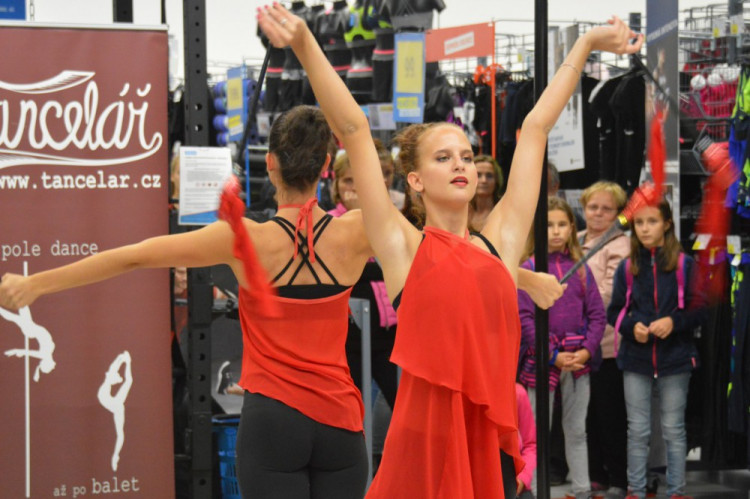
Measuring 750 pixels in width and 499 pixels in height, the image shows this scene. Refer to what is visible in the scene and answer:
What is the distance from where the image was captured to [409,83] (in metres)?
5.39

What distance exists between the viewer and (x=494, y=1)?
23.9 feet

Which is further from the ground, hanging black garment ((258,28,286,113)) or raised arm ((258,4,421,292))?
hanging black garment ((258,28,286,113))

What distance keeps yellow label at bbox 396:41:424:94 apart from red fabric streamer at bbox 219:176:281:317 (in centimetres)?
341

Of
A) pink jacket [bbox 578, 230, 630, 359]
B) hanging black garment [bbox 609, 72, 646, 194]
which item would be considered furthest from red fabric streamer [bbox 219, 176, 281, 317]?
hanging black garment [bbox 609, 72, 646, 194]

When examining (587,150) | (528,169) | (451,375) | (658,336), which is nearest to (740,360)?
(658,336)

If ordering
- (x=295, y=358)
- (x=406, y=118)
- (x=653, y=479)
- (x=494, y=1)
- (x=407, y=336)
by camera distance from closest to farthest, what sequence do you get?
(x=407, y=336), (x=295, y=358), (x=653, y=479), (x=406, y=118), (x=494, y=1)

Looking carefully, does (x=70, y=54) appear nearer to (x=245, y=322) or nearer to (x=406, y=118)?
(x=245, y=322)

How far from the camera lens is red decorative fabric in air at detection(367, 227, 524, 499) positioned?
199cm

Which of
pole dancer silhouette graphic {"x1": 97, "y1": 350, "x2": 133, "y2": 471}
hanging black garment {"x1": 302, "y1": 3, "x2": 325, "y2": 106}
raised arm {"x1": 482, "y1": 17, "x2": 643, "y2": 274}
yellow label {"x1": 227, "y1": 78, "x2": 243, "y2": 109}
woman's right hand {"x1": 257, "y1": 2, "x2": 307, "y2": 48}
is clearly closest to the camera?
woman's right hand {"x1": 257, "y1": 2, "x2": 307, "y2": 48}

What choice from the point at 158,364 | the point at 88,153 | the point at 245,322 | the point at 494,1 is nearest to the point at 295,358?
the point at 245,322

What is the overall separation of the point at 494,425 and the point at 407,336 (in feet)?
0.84

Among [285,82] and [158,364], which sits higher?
[285,82]

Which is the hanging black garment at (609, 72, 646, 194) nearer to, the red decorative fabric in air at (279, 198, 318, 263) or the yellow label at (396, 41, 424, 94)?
the yellow label at (396, 41, 424, 94)

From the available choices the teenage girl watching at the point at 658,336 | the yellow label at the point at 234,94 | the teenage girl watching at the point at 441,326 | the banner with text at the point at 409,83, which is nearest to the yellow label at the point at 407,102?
the banner with text at the point at 409,83
